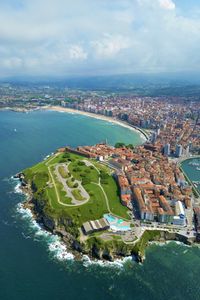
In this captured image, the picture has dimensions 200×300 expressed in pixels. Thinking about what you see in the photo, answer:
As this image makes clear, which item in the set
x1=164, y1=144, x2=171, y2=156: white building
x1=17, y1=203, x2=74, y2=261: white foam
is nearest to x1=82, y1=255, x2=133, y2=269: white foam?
x1=17, y1=203, x2=74, y2=261: white foam

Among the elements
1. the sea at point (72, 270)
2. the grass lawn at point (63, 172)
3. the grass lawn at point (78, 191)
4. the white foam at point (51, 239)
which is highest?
the grass lawn at point (63, 172)

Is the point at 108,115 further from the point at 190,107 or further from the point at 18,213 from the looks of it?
the point at 18,213

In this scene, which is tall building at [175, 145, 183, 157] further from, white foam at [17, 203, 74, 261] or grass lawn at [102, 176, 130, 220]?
white foam at [17, 203, 74, 261]

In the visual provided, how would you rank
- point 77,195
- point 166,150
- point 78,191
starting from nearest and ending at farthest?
point 77,195 → point 78,191 → point 166,150

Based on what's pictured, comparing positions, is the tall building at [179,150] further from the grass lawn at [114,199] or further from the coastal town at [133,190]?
the grass lawn at [114,199]

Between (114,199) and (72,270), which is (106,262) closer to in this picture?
(72,270)

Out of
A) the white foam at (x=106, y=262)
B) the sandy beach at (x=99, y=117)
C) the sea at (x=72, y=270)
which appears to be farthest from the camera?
the sandy beach at (x=99, y=117)

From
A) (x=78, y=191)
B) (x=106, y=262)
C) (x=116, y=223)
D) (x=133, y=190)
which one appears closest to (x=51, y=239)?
(x=106, y=262)

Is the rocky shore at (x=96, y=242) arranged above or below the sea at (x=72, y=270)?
above

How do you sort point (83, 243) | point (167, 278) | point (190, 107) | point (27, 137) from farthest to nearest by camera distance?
point (190, 107), point (27, 137), point (83, 243), point (167, 278)

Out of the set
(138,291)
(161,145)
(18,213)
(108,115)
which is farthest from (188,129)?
(138,291)

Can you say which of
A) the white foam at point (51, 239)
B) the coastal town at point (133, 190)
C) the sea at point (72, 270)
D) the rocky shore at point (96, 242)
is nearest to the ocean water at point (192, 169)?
the coastal town at point (133, 190)
